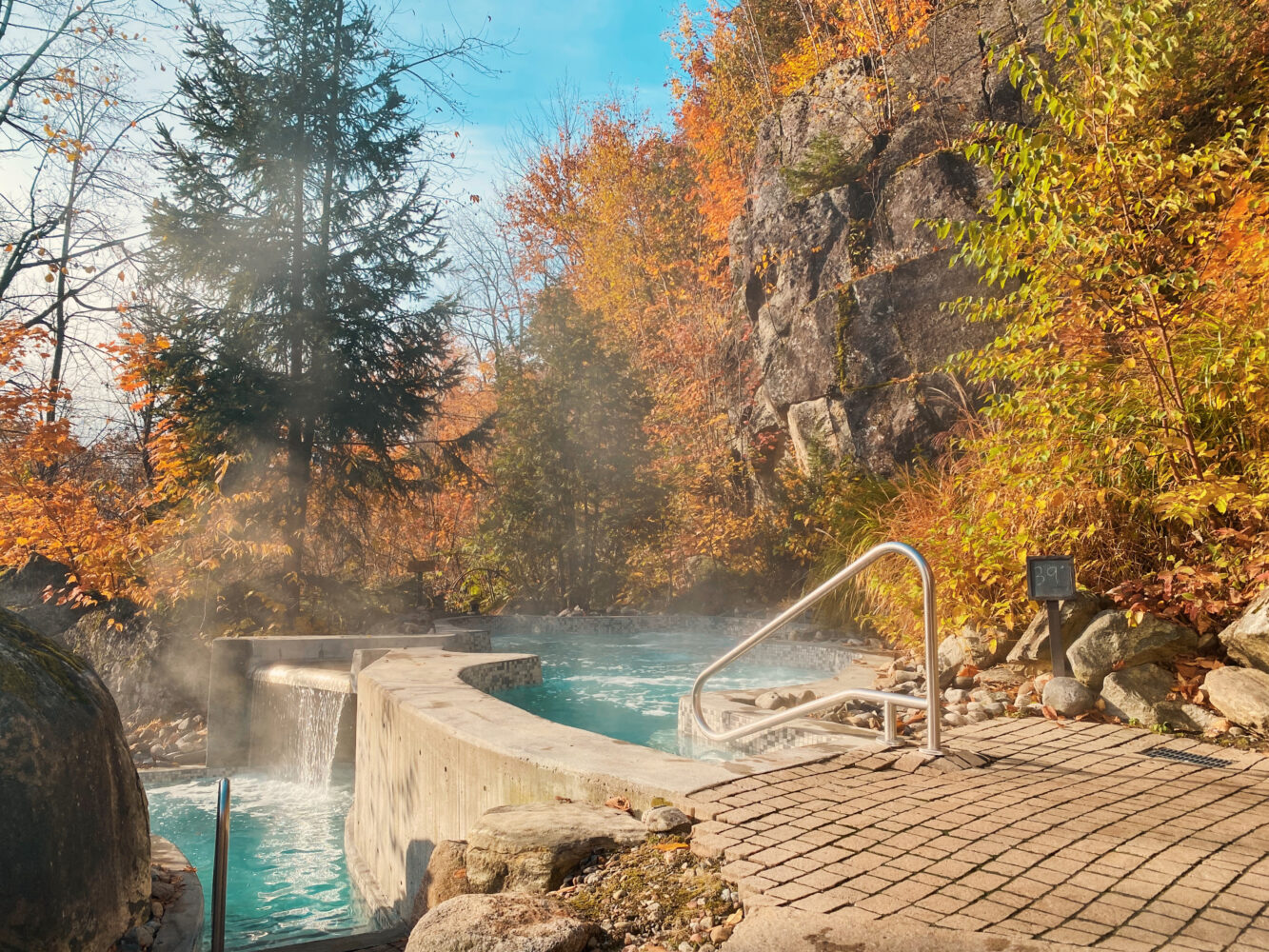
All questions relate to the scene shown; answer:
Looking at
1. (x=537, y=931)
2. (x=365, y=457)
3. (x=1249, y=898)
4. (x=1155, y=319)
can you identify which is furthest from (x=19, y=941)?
(x=365, y=457)

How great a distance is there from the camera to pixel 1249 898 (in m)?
2.20

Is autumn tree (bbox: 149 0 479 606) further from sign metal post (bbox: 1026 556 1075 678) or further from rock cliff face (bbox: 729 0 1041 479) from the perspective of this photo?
sign metal post (bbox: 1026 556 1075 678)

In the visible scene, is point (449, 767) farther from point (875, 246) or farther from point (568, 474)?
point (568, 474)

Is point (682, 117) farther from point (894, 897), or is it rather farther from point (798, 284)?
point (894, 897)

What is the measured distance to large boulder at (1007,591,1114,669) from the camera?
515cm

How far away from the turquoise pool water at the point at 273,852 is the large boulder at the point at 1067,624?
15.0ft

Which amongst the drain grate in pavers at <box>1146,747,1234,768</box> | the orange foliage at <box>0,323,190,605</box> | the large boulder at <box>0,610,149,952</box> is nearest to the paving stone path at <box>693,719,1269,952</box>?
the drain grate in pavers at <box>1146,747,1234,768</box>

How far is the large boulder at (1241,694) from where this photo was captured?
4.01 metres

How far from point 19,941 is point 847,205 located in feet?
44.5

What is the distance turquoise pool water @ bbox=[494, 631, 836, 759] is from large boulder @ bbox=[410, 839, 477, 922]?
2676mm

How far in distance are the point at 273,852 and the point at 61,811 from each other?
15.2ft

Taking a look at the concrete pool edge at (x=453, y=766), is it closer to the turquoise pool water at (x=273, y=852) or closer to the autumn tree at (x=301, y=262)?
the turquoise pool water at (x=273, y=852)

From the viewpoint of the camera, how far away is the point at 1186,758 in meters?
3.76

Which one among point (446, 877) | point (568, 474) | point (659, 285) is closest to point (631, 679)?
point (446, 877)
